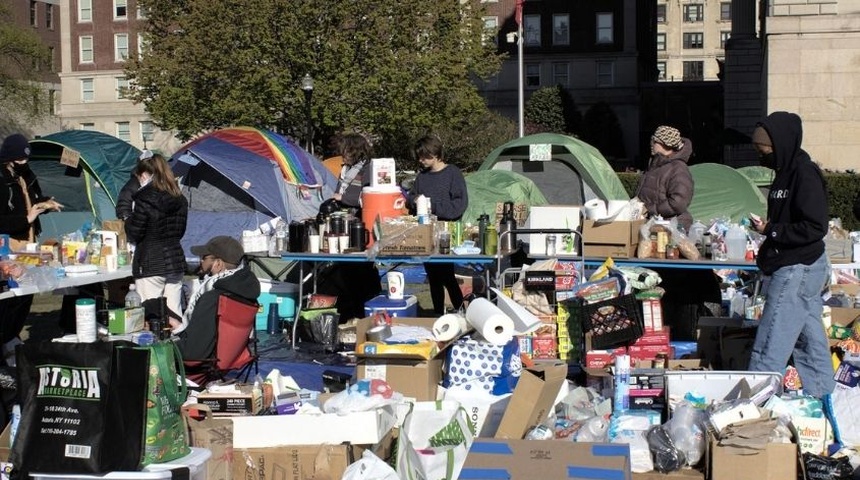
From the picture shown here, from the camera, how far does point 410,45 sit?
33.3 m

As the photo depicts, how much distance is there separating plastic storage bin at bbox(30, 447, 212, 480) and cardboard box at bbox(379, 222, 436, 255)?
3.82m

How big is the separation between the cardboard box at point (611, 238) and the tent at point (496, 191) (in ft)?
18.4

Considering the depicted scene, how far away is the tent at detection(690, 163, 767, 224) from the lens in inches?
603

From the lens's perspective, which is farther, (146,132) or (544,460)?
(146,132)

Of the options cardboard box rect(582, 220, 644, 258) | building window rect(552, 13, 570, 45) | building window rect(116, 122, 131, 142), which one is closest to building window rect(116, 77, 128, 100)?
building window rect(116, 122, 131, 142)

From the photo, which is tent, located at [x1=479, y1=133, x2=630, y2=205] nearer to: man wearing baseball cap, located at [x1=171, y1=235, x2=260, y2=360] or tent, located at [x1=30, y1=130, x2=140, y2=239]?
tent, located at [x1=30, y1=130, x2=140, y2=239]

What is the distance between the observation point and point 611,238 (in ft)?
25.9

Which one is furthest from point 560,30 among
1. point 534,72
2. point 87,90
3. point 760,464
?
point 760,464

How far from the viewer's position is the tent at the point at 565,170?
51.5ft

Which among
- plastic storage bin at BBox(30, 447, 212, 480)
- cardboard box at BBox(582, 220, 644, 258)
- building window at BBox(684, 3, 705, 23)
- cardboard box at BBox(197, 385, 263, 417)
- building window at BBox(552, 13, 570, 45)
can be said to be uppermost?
building window at BBox(684, 3, 705, 23)

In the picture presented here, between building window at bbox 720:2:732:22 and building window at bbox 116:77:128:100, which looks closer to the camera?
building window at bbox 116:77:128:100

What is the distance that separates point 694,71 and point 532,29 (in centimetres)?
2971

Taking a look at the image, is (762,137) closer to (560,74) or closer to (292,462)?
(292,462)

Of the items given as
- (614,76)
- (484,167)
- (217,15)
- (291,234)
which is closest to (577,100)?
(614,76)
